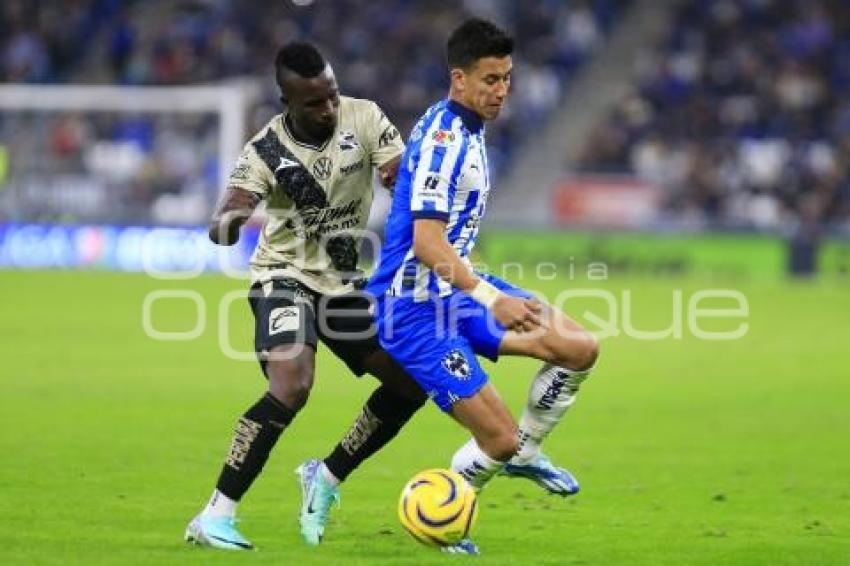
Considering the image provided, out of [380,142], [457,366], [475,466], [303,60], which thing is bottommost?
[475,466]

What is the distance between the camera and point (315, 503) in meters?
8.42

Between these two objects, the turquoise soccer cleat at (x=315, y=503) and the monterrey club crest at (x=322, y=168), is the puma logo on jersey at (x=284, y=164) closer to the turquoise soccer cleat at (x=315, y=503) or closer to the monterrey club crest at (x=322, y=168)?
the monterrey club crest at (x=322, y=168)

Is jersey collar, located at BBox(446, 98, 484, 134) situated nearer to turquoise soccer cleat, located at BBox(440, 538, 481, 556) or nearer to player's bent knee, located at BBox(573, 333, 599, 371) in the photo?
player's bent knee, located at BBox(573, 333, 599, 371)

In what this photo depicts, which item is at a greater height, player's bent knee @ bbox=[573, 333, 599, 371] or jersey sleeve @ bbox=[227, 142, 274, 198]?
jersey sleeve @ bbox=[227, 142, 274, 198]

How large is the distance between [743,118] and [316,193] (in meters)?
25.4

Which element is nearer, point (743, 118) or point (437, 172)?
point (437, 172)

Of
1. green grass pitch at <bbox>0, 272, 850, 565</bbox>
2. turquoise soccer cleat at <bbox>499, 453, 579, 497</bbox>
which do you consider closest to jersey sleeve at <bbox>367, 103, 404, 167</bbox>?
turquoise soccer cleat at <bbox>499, 453, 579, 497</bbox>

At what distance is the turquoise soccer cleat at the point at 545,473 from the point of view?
8578 millimetres

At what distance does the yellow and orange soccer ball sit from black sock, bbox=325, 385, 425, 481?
75 cm

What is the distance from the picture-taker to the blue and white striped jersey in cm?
782

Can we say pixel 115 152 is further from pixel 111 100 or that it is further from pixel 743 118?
pixel 743 118

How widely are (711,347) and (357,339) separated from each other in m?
12.2

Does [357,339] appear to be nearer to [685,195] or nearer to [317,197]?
[317,197]

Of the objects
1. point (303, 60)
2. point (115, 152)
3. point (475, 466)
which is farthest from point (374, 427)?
point (115, 152)
